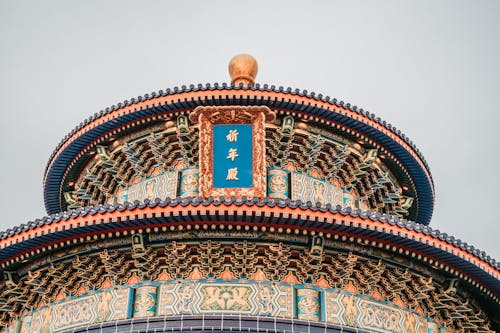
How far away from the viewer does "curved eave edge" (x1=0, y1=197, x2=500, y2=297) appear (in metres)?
12.2

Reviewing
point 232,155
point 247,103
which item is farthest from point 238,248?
point 247,103

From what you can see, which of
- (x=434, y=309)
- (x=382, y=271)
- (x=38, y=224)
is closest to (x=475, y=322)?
(x=434, y=309)

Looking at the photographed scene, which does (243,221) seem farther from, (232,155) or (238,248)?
(232,155)

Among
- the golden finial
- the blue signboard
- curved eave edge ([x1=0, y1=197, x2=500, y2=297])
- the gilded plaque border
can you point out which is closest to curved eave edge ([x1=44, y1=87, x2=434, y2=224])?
the gilded plaque border

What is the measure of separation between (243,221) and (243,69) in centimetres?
673

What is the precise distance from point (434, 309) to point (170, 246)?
530cm

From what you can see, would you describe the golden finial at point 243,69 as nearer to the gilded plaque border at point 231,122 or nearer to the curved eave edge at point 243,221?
the gilded plaque border at point 231,122

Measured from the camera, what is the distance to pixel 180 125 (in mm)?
16109

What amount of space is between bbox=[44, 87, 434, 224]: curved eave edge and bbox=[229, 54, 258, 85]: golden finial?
2.60 metres

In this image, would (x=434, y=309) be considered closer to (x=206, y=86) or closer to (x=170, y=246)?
(x=170, y=246)

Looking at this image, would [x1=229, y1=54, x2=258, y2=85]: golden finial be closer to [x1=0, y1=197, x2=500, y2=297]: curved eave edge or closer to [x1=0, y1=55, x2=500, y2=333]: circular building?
[x1=0, y1=55, x2=500, y2=333]: circular building

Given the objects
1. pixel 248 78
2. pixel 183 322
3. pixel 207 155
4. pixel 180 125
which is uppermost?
pixel 248 78

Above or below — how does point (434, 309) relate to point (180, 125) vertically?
below

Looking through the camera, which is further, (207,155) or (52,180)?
(52,180)
